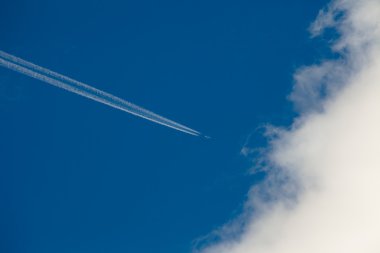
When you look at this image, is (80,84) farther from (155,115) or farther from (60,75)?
(155,115)

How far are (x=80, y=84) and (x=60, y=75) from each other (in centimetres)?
295

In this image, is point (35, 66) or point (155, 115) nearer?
point (35, 66)

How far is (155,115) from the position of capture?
62469 mm

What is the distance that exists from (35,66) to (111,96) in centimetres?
1075

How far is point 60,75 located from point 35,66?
3350 millimetres

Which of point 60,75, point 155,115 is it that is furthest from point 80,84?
point 155,115

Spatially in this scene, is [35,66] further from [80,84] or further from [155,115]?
[155,115]

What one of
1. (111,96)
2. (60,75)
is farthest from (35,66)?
(111,96)

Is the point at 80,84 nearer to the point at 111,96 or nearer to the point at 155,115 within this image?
the point at 111,96

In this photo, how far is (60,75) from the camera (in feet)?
184

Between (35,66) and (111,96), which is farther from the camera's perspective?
(111,96)

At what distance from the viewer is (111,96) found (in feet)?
195

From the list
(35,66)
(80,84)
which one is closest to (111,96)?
(80,84)

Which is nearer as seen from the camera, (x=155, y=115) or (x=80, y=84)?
(x=80, y=84)
